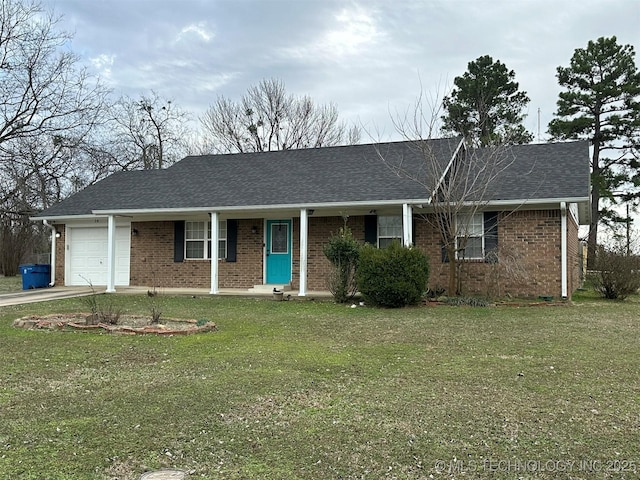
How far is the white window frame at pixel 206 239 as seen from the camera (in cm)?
1558

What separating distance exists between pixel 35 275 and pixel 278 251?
8202mm

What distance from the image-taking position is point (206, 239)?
15688 millimetres

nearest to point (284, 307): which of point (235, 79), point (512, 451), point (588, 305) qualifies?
point (588, 305)

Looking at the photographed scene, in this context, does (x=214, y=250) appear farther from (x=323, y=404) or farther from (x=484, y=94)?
(x=484, y=94)

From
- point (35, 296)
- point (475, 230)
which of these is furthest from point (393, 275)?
point (35, 296)

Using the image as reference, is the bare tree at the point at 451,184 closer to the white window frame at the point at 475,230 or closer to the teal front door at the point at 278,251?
the white window frame at the point at 475,230

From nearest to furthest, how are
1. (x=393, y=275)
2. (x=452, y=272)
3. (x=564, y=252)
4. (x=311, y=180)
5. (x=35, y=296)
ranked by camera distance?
(x=393, y=275), (x=452, y=272), (x=564, y=252), (x=35, y=296), (x=311, y=180)

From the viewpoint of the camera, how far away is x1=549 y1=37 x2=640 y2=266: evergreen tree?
27.1 meters

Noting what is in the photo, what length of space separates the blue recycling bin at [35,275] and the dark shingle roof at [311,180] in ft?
5.75

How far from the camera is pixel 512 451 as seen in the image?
3447 millimetres

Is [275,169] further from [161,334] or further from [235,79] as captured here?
[235,79]

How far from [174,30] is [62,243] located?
8.00 meters

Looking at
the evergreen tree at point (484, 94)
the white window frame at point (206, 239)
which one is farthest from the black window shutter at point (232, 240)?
the evergreen tree at point (484, 94)

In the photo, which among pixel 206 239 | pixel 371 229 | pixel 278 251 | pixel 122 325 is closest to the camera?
pixel 122 325
